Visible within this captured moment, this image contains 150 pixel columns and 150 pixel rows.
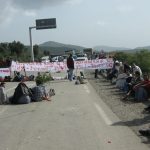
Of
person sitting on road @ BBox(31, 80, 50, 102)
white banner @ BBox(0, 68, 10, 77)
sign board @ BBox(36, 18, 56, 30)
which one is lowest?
white banner @ BBox(0, 68, 10, 77)

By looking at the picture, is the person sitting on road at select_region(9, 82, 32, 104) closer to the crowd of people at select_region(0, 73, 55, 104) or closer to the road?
the crowd of people at select_region(0, 73, 55, 104)

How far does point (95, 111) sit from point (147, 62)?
640 inches

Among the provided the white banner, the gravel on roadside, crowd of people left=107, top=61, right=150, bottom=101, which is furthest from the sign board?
the gravel on roadside

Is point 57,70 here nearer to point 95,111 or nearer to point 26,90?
point 26,90

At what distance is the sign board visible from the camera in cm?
7244

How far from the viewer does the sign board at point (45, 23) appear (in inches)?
2852

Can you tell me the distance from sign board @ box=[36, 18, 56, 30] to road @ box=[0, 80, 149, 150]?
2137 inches

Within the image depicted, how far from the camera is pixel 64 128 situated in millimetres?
12602

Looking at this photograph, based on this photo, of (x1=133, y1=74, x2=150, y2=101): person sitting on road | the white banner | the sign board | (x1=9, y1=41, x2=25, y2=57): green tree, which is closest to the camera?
(x1=133, y1=74, x2=150, y2=101): person sitting on road

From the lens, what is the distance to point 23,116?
1537 cm

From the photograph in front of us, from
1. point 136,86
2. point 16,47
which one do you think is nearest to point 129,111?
point 136,86

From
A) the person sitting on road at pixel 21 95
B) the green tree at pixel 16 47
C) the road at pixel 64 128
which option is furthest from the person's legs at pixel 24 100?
the green tree at pixel 16 47

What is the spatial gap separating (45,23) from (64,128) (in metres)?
61.8

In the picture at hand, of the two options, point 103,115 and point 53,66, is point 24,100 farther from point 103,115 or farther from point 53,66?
point 53,66
